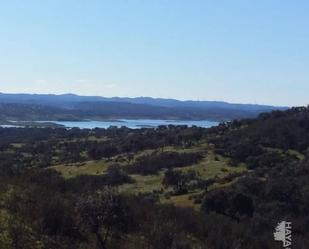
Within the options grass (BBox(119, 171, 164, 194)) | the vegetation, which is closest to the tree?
the vegetation

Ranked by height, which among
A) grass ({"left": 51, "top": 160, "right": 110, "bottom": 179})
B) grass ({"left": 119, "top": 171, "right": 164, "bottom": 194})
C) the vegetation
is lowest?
grass ({"left": 51, "top": 160, "right": 110, "bottom": 179})

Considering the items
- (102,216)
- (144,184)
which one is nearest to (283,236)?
(102,216)

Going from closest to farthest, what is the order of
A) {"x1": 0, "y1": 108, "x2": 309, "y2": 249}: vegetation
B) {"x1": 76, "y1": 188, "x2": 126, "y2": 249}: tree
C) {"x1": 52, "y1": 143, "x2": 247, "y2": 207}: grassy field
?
{"x1": 76, "y1": 188, "x2": 126, "y2": 249}: tree < {"x1": 0, "y1": 108, "x2": 309, "y2": 249}: vegetation < {"x1": 52, "y1": 143, "x2": 247, "y2": 207}: grassy field

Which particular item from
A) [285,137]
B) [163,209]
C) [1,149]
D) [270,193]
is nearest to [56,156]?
[1,149]

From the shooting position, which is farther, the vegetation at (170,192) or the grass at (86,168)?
the grass at (86,168)

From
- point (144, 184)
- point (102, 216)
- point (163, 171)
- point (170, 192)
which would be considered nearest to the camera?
point (102, 216)

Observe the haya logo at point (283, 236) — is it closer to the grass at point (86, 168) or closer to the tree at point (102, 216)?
the tree at point (102, 216)

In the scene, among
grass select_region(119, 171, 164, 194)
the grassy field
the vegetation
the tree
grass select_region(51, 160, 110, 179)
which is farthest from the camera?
grass select_region(51, 160, 110, 179)

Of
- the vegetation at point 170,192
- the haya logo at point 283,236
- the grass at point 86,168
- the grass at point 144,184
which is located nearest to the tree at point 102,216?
the vegetation at point 170,192

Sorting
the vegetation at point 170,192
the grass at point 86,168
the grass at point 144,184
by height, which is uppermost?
the vegetation at point 170,192

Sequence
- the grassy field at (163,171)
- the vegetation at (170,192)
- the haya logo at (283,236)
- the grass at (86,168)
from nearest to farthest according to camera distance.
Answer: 1. the vegetation at (170,192)
2. the haya logo at (283,236)
3. the grassy field at (163,171)
4. the grass at (86,168)

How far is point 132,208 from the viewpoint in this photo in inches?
749

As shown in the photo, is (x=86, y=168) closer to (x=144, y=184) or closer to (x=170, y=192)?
(x=144, y=184)

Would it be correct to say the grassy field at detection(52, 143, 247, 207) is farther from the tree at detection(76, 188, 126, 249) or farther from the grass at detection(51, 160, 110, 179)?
the tree at detection(76, 188, 126, 249)
